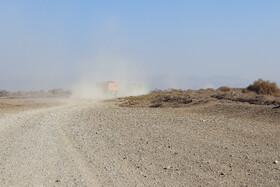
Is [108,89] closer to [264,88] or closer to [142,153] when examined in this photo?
[264,88]

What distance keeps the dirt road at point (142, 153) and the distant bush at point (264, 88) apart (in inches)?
671

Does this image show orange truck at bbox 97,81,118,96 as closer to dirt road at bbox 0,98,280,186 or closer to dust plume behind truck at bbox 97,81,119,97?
dust plume behind truck at bbox 97,81,119,97

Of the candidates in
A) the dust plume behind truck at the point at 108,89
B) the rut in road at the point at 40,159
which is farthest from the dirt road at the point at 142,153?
the dust plume behind truck at the point at 108,89

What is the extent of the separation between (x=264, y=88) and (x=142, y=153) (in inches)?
1007

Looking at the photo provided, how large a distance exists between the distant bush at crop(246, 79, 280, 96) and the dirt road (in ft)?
55.9

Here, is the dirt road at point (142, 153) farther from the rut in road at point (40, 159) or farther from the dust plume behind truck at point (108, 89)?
the dust plume behind truck at point (108, 89)

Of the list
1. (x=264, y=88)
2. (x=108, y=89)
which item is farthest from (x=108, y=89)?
(x=264, y=88)

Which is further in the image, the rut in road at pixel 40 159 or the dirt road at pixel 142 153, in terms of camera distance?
the dirt road at pixel 142 153

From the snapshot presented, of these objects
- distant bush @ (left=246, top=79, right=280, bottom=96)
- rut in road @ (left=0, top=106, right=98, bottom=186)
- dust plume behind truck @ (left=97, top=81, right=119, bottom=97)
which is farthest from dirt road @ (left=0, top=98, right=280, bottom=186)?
dust plume behind truck @ (left=97, top=81, right=119, bottom=97)

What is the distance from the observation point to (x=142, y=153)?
9.83m

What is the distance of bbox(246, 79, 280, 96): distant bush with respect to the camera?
31531mm

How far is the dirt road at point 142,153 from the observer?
7461mm

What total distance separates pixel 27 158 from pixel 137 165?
293 cm

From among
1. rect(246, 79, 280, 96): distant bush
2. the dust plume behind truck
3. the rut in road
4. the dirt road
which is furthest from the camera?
the dust plume behind truck
